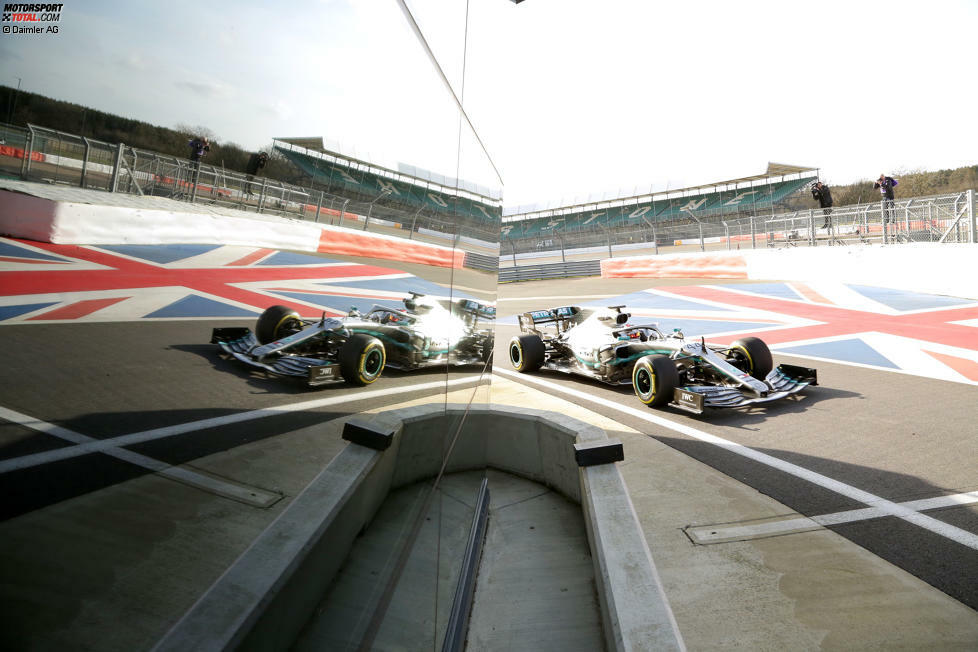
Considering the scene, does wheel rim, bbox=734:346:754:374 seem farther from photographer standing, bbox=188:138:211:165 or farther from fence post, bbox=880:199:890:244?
fence post, bbox=880:199:890:244

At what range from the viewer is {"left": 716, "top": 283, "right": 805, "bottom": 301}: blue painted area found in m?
14.3

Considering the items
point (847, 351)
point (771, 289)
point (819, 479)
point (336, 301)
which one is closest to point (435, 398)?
point (336, 301)

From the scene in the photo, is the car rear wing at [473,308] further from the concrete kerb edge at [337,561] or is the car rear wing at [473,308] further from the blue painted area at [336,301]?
the blue painted area at [336,301]

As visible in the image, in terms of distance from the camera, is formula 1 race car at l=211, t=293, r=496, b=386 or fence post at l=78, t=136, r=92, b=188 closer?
fence post at l=78, t=136, r=92, b=188

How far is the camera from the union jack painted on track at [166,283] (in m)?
0.39

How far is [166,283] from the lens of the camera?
1.89 feet

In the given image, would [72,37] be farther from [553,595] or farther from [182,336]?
[553,595]

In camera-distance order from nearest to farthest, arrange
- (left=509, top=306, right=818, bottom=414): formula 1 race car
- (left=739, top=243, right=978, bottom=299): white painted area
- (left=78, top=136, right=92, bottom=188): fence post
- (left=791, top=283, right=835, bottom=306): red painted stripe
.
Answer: (left=78, top=136, right=92, bottom=188): fence post → (left=509, top=306, right=818, bottom=414): formula 1 race car → (left=739, top=243, right=978, bottom=299): white painted area → (left=791, top=283, right=835, bottom=306): red painted stripe

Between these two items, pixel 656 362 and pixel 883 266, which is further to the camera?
pixel 883 266

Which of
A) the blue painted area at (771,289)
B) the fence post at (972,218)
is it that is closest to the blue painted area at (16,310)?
the blue painted area at (771,289)

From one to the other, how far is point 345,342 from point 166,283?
0.24 meters

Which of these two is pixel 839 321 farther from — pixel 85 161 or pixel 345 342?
pixel 85 161

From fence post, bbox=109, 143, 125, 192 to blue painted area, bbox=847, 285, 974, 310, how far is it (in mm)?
14362

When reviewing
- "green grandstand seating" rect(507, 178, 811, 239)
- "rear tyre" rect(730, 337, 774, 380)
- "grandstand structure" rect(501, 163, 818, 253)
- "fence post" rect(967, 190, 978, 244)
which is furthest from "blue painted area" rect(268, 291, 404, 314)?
"green grandstand seating" rect(507, 178, 811, 239)
